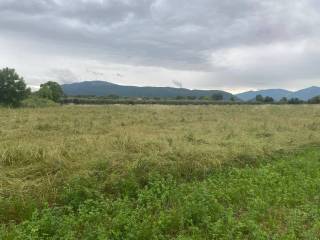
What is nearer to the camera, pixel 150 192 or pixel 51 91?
pixel 150 192

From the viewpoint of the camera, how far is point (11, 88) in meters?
57.7

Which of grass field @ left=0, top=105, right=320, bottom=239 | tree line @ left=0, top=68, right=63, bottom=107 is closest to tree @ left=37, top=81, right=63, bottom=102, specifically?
tree line @ left=0, top=68, right=63, bottom=107

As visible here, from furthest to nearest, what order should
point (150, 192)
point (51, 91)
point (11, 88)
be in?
point (51, 91) → point (11, 88) → point (150, 192)

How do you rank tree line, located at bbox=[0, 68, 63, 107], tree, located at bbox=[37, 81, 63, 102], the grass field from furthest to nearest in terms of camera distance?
tree, located at bbox=[37, 81, 63, 102]
tree line, located at bbox=[0, 68, 63, 107]
the grass field

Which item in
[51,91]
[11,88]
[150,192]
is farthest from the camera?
[51,91]

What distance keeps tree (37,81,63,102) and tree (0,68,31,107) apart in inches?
458

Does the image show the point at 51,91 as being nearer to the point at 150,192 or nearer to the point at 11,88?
the point at 11,88

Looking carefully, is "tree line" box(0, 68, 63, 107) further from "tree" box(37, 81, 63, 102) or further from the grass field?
the grass field

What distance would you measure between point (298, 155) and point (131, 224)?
28.3ft

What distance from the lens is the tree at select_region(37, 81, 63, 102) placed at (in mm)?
71500

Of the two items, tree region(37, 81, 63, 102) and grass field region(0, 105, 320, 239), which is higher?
tree region(37, 81, 63, 102)

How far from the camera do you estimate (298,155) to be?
12.6m

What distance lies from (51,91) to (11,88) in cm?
1634

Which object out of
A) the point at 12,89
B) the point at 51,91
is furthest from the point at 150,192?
the point at 51,91
